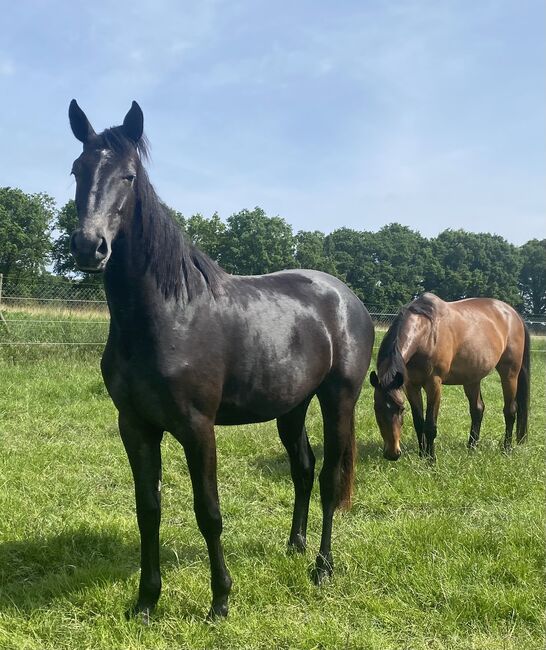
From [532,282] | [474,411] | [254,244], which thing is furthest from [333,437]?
[532,282]

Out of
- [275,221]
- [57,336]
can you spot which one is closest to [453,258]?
[275,221]

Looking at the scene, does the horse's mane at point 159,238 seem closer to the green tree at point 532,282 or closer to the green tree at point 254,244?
the green tree at point 254,244

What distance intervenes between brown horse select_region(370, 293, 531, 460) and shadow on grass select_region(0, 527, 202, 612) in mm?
2480

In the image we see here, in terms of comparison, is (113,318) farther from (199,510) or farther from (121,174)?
(199,510)

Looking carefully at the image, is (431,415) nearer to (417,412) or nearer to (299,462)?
(417,412)

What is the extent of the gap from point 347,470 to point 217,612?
4.54ft

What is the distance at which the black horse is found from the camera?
2.24 metres

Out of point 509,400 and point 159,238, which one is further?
point 509,400

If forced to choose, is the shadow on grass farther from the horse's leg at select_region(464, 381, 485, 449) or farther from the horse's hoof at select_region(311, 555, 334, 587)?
the horse's leg at select_region(464, 381, 485, 449)

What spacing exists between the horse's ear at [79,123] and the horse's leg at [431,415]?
14.8ft

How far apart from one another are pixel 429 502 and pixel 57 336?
29.1 feet

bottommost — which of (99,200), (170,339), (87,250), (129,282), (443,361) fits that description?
(443,361)

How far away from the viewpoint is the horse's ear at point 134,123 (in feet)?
7.72

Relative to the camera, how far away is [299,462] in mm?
3469
